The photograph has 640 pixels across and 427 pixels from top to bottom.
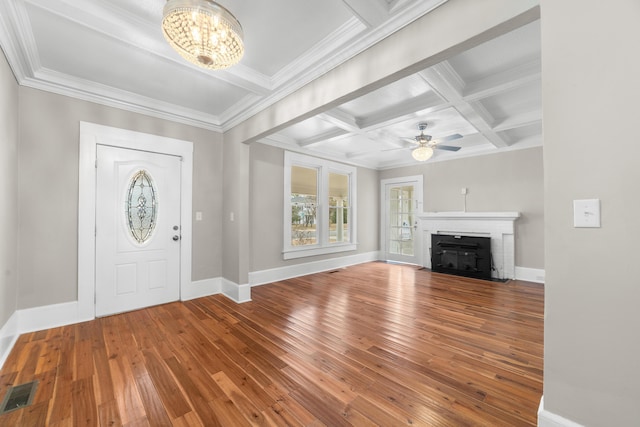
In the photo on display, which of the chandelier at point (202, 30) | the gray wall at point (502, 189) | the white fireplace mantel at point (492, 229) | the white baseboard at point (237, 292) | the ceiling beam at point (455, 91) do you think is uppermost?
the ceiling beam at point (455, 91)

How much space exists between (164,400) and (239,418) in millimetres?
552

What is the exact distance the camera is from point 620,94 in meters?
1.11

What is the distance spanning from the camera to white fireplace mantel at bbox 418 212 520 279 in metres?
4.82

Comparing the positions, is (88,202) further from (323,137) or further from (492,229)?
(492,229)

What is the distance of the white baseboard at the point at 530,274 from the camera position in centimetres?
453

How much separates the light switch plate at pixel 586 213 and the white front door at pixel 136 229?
401cm

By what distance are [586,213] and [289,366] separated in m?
2.11

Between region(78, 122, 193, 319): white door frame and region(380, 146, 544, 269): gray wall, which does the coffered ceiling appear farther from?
region(380, 146, 544, 269): gray wall

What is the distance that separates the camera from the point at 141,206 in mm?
3307

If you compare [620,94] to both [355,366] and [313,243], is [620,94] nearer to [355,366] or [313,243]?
[355,366]

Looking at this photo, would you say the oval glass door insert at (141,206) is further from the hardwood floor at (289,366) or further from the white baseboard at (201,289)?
the hardwood floor at (289,366)

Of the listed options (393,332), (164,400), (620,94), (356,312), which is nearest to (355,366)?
(393,332)

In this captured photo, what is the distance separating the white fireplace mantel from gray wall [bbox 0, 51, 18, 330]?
6.35 m

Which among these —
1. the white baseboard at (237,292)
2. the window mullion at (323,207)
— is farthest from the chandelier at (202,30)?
the window mullion at (323,207)
